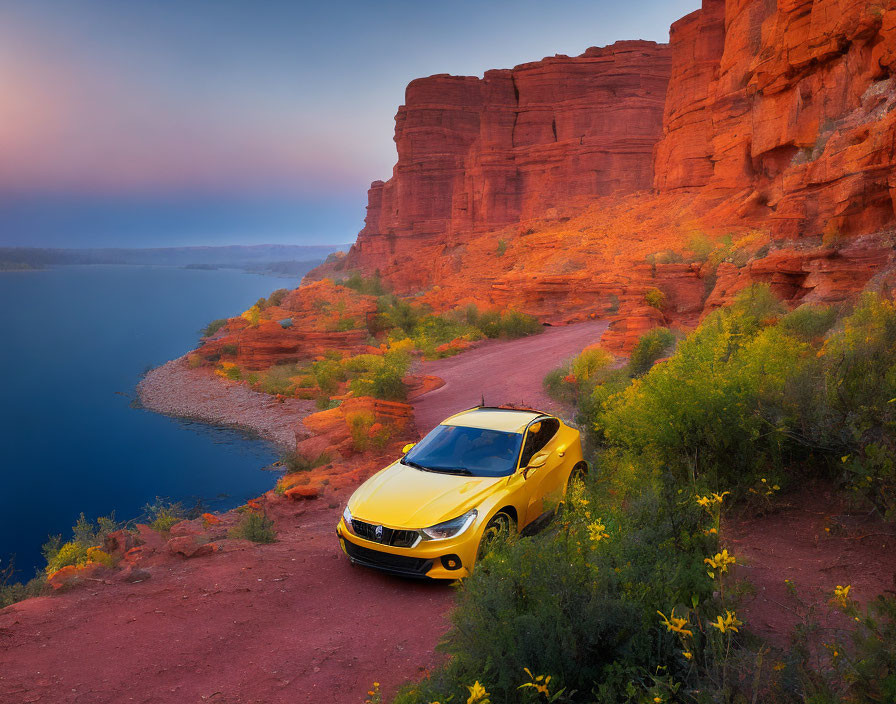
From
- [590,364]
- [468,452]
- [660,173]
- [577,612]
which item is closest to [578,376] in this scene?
[590,364]

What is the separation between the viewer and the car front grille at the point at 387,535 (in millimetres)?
5191

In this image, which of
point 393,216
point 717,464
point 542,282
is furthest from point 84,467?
point 393,216

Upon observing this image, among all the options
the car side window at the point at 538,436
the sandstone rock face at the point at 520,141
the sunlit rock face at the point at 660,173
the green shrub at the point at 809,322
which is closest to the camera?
the car side window at the point at 538,436

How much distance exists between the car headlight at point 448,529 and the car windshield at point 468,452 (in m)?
0.84

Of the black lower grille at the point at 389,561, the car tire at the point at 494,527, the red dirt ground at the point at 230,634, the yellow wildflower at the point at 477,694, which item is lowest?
the red dirt ground at the point at 230,634

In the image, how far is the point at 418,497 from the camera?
562cm

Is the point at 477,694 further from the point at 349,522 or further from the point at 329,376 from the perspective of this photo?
the point at 329,376

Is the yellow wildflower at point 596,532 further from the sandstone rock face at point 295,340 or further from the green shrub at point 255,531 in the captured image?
the sandstone rock face at point 295,340

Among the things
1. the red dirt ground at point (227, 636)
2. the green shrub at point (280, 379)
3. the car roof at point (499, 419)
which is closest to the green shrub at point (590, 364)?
the car roof at point (499, 419)

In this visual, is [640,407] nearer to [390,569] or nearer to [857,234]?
[390,569]

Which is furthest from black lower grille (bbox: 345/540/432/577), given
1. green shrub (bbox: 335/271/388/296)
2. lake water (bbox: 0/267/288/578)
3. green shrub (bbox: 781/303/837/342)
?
green shrub (bbox: 335/271/388/296)

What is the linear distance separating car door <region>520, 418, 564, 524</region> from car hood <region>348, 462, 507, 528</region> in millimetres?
481

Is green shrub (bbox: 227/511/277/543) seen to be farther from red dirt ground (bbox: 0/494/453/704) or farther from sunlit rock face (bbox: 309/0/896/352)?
sunlit rock face (bbox: 309/0/896/352)

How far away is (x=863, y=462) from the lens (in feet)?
15.0
